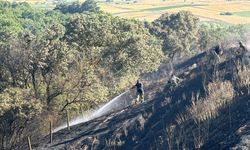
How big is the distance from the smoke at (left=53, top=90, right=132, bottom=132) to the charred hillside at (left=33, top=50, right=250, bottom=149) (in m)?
5.85

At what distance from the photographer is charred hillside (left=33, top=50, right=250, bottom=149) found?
102ft

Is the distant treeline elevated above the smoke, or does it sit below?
above

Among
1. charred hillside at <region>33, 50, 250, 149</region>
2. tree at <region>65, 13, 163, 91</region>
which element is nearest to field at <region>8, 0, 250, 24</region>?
tree at <region>65, 13, 163, 91</region>

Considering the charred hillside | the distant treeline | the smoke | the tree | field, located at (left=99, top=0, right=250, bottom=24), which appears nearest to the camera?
the charred hillside

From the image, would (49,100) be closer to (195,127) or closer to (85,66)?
(85,66)

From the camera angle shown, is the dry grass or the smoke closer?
the dry grass

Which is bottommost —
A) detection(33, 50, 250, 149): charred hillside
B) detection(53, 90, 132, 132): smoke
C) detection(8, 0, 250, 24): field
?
detection(8, 0, 250, 24): field

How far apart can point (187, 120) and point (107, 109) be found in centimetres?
1800

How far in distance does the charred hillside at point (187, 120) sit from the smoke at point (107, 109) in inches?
230

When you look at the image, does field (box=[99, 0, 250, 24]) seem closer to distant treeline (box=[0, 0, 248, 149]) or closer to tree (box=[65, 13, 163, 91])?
tree (box=[65, 13, 163, 91])

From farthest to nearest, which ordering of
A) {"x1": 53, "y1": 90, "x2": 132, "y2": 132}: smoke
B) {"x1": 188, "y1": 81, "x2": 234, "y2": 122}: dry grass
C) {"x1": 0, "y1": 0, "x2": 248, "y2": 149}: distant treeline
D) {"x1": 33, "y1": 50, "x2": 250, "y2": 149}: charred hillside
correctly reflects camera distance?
{"x1": 53, "y1": 90, "x2": 132, "y2": 132}: smoke → {"x1": 0, "y1": 0, "x2": 248, "y2": 149}: distant treeline → {"x1": 188, "y1": 81, "x2": 234, "y2": 122}: dry grass → {"x1": 33, "y1": 50, "x2": 250, "y2": 149}: charred hillside

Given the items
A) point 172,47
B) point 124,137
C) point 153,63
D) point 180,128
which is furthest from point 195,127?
point 172,47

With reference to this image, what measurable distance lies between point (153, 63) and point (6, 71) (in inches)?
694

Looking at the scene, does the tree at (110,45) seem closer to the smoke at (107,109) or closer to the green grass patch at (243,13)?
the smoke at (107,109)
